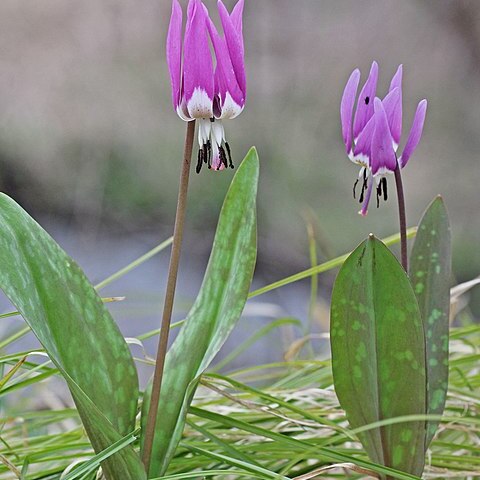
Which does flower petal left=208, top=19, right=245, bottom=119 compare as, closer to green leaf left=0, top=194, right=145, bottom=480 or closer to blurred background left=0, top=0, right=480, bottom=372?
green leaf left=0, top=194, right=145, bottom=480

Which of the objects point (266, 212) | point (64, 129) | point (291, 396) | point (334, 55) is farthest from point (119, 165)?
point (291, 396)

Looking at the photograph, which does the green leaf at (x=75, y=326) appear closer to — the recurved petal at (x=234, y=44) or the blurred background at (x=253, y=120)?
the recurved petal at (x=234, y=44)

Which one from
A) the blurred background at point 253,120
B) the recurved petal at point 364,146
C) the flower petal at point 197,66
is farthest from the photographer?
the blurred background at point 253,120

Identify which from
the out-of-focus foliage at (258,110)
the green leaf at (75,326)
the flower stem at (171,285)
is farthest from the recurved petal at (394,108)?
the out-of-focus foliage at (258,110)

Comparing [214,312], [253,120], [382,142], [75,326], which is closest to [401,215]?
[382,142]

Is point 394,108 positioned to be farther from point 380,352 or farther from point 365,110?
point 380,352

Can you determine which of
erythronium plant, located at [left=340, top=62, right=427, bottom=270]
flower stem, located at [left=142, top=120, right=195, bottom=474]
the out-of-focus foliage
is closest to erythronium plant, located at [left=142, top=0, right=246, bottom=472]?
flower stem, located at [left=142, top=120, right=195, bottom=474]

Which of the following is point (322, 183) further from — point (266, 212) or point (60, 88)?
point (60, 88)
